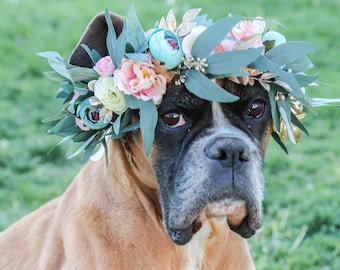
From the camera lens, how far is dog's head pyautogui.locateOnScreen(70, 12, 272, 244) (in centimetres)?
345

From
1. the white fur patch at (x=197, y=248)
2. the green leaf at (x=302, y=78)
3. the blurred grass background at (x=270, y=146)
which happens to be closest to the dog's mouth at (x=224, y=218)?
the white fur patch at (x=197, y=248)

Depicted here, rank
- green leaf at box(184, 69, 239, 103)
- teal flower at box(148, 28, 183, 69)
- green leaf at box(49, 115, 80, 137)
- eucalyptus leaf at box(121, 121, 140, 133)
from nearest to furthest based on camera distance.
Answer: green leaf at box(184, 69, 239, 103) → teal flower at box(148, 28, 183, 69) → eucalyptus leaf at box(121, 121, 140, 133) → green leaf at box(49, 115, 80, 137)

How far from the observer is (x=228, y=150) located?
343 centimetres

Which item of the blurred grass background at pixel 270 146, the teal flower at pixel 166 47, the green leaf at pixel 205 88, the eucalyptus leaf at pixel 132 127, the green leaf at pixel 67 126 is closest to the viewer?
the green leaf at pixel 205 88

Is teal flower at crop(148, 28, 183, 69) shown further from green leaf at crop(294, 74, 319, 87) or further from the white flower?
green leaf at crop(294, 74, 319, 87)

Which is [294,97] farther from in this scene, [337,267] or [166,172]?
[337,267]

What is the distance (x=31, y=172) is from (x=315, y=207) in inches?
82.9

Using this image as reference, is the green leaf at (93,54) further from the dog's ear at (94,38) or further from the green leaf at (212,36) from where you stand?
the green leaf at (212,36)

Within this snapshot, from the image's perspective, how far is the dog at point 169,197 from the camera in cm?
349

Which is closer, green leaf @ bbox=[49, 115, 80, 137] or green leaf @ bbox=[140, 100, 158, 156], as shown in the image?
green leaf @ bbox=[140, 100, 158, 156]

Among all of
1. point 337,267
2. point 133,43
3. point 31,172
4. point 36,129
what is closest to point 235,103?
point 133,43

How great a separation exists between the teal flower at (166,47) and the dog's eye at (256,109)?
1.21 ft

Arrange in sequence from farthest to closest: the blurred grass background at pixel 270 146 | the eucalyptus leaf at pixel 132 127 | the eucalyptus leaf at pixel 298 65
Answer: the blurred grass background at pixel 270 146
the eucalyptus leaf at pixel 298 65
the eucalyptus leaf at pixel 132 127

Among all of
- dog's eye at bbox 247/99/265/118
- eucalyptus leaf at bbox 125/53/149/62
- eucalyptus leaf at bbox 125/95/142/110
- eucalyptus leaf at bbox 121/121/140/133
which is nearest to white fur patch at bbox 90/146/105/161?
eucalyptus leaf at bbox 121/121/140/133
